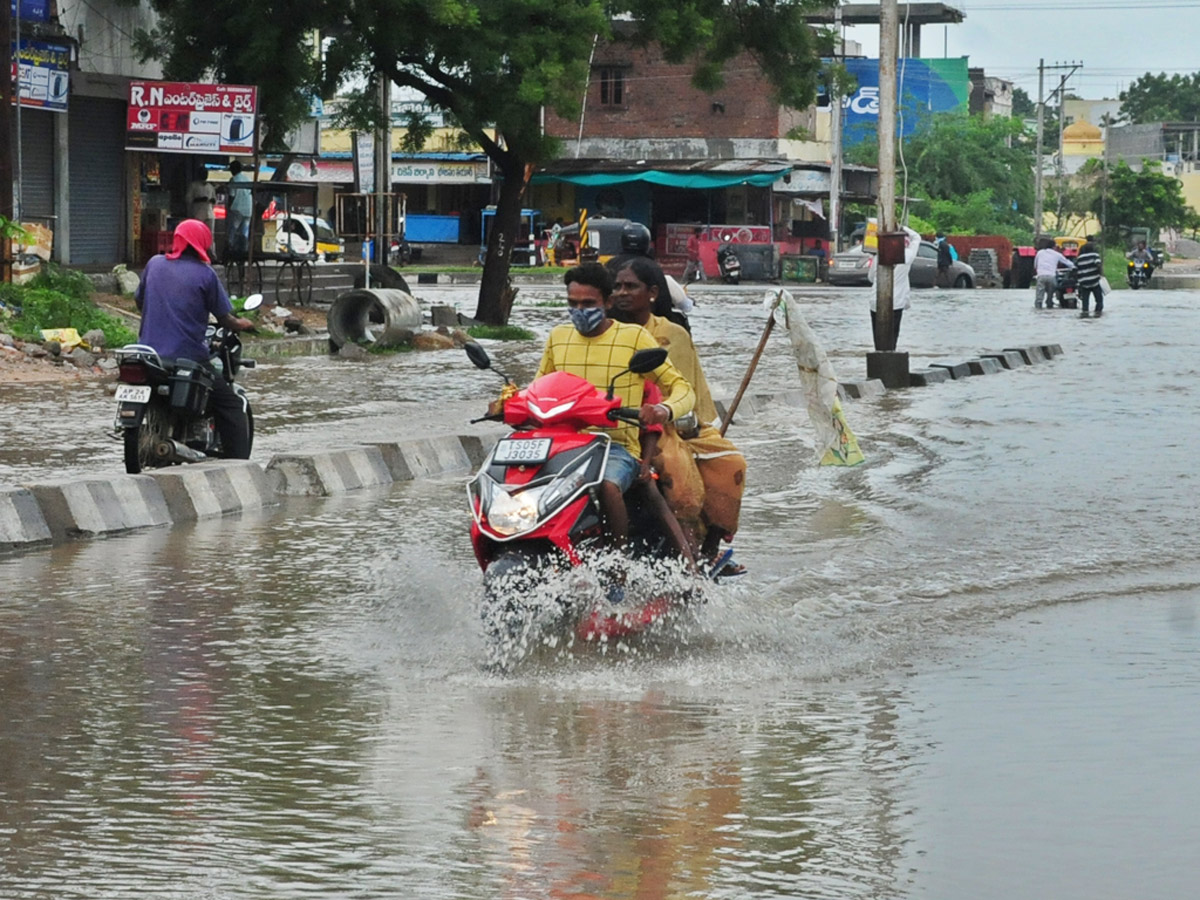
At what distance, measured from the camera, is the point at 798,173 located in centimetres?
6519

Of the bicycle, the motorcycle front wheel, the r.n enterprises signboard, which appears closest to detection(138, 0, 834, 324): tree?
the r.n enterprises signboard

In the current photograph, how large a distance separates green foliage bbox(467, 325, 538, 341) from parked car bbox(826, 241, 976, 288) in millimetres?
25568

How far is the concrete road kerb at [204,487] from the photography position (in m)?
10.3

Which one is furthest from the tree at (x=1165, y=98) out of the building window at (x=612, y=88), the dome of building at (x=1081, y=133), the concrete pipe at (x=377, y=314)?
the concrete pipe at (x=377, y=314)

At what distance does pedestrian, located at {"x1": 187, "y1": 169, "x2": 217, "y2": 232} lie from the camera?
113ft

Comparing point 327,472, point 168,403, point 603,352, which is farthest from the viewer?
point 327,472

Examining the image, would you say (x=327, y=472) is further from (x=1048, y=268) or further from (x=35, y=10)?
(x=1048, y=268)

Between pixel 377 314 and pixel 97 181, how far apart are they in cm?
929

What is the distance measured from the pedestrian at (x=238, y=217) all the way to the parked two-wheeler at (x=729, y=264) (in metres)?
25.7

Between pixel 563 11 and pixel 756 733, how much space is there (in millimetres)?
22135

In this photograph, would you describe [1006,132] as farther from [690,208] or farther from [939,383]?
[939,383]

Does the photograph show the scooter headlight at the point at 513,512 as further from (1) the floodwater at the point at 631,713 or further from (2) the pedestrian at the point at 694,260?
(2) the pedestrian at the point at 694,260

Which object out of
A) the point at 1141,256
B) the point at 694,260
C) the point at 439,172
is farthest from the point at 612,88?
the point at 1141,256

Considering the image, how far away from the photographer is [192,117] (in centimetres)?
2867
